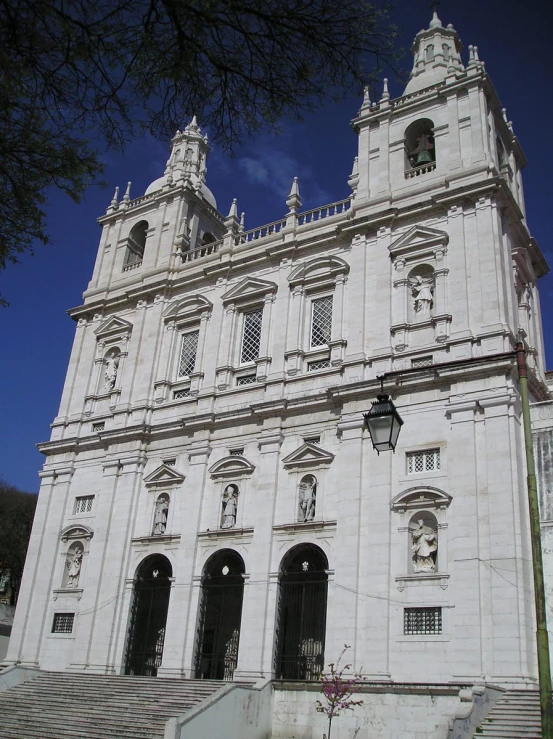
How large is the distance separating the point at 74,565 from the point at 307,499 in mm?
9914

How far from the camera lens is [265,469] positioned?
24922mm

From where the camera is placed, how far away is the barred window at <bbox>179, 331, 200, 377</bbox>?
29.8 m

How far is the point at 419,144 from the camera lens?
93.4 ft

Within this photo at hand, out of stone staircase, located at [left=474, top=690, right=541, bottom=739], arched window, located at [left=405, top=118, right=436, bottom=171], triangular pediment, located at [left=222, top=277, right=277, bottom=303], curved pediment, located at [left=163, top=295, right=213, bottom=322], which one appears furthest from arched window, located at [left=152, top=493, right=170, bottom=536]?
arched window, located at [left=405, top=118, right=436, bottom=171]

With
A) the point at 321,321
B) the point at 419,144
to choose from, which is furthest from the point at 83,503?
the point at 419,144

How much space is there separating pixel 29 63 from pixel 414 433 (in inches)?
618

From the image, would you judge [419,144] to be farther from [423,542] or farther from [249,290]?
[423,542]

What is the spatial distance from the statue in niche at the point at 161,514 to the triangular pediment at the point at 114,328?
26.4ft

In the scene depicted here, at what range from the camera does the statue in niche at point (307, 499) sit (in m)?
23.7

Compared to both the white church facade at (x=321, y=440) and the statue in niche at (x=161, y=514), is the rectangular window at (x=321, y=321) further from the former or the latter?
the statue in niche at (x=161, y=514)

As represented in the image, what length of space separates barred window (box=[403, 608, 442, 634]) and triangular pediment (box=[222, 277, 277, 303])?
12924 millimetres

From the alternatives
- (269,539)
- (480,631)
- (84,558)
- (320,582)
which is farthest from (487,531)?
(84,558)

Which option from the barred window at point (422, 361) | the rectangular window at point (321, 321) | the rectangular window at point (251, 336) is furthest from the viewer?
the rectangular window at point (251, 336)

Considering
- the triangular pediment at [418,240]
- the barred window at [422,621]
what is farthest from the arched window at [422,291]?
the barred window at [422,621]
